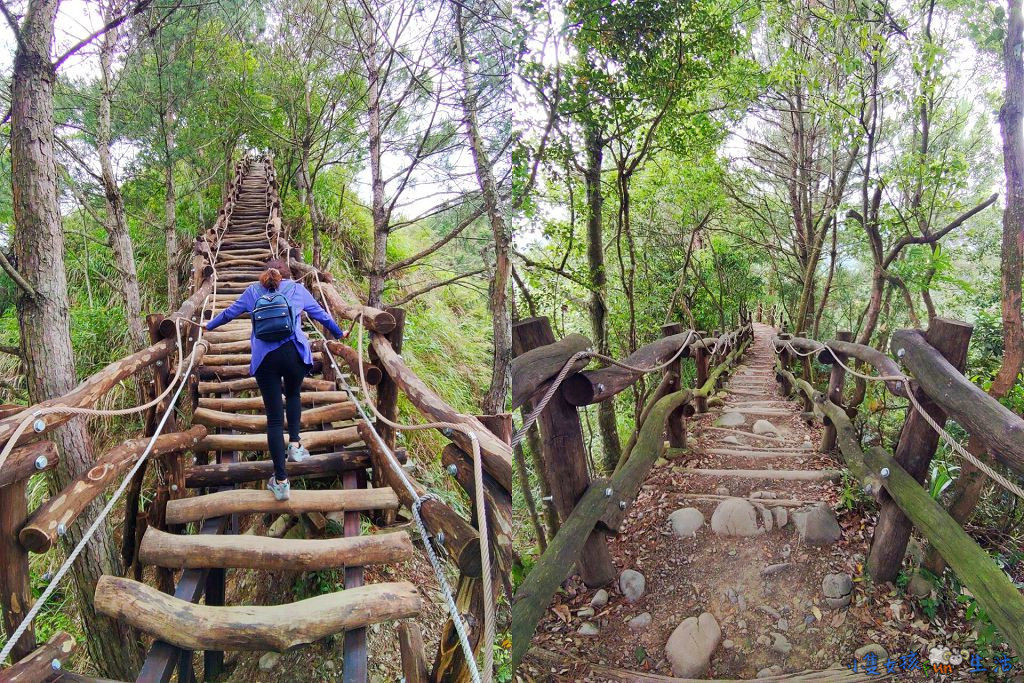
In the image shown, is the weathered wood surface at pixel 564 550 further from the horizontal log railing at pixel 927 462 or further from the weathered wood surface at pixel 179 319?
the weathered wood surface at pixel 179 319

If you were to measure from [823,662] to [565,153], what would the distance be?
2.39 metres

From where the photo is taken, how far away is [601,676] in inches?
49.4

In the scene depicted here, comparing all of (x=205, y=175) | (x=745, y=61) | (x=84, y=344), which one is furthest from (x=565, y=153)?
(x=205, y=175)

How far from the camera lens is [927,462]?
80.8 inches

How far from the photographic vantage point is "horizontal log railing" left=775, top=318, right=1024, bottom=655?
56.0 inches

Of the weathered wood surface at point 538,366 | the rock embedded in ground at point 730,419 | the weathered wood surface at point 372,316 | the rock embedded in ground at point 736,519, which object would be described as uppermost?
the weathered wood surface at point 372,316

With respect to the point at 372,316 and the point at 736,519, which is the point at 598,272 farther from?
the point at 736,519

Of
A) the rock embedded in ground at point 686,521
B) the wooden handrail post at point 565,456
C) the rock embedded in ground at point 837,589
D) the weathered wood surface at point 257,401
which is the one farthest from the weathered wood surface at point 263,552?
the weathered wood surface at point 257,401

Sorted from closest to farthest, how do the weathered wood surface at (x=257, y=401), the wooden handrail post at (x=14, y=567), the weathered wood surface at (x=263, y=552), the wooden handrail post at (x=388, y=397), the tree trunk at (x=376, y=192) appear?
the wooden handrail post at (x=14, y=567) → the weathered wood surface at (x=263, y=552) → the wooden handrail post at (x=388, y=397) → the weathered wood surface at (x=257, y=401) → the tree trunk at (x=376, y=192)

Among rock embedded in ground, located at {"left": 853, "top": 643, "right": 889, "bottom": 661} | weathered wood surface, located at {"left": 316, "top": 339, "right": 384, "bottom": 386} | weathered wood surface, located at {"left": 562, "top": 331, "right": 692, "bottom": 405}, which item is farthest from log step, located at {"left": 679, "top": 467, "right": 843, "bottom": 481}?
weathered wood surface, located at {"left": 316, "top": 339, "right": 384, "bottom": 386}

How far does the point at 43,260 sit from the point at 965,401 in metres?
4.01

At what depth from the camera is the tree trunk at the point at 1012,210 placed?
2463mm

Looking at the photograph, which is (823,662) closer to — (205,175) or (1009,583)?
(1009,583)

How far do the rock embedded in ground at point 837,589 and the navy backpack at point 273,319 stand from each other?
2.30m
